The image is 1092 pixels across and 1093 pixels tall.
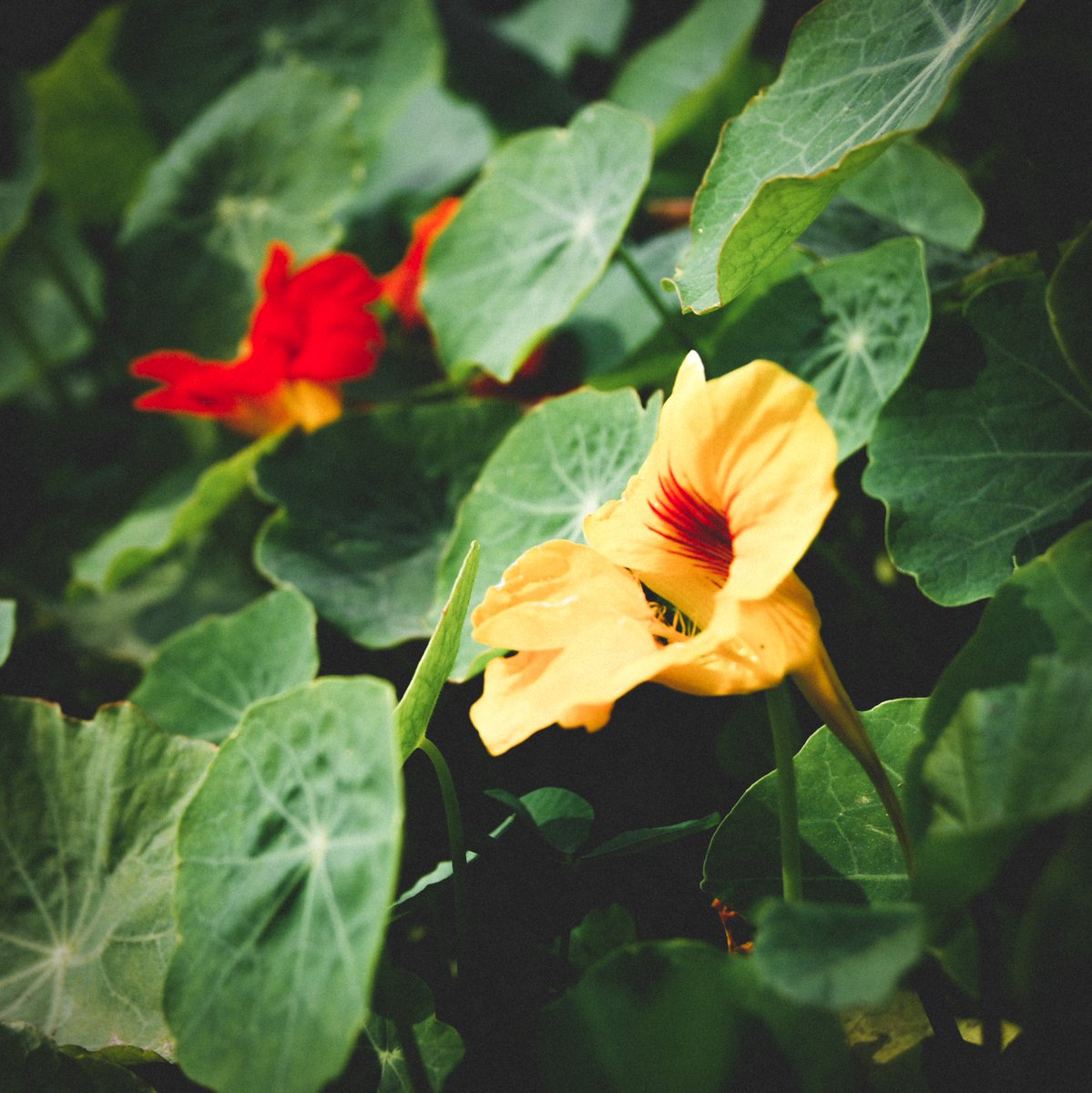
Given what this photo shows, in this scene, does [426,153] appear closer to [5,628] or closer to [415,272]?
[415,272]

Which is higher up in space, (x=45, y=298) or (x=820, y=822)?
(x=45, y=298)

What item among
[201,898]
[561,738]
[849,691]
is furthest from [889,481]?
[201,898]

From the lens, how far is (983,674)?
0.48 metres

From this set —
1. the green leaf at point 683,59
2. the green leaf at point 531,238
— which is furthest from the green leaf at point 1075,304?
the green leaf at point 683,59

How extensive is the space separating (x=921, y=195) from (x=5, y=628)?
1.10 m

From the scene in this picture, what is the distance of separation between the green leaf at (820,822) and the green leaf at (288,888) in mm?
253

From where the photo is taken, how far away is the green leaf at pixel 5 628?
2.74 ft

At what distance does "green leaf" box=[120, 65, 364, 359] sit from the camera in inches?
53.1

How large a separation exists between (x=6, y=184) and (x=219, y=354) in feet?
1.70

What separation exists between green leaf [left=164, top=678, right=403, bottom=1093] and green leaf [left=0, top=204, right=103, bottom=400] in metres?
1.29

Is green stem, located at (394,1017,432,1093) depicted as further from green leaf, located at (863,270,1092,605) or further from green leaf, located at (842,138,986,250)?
green leaf, located at (842,138,986,250)

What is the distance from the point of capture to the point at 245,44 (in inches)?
63.3

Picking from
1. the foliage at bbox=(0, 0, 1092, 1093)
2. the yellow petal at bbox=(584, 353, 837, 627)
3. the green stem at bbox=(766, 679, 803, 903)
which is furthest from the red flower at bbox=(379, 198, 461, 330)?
the green stem at bbox=(766, 679, 803, 903)

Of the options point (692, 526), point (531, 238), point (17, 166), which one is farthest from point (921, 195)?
point (17, 166)
